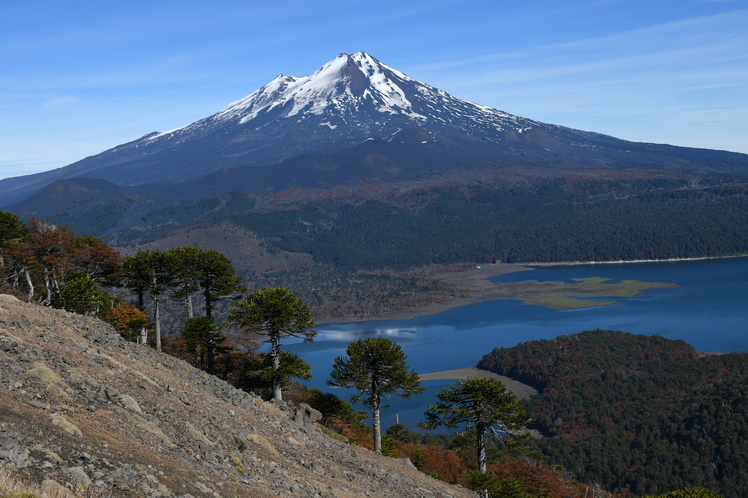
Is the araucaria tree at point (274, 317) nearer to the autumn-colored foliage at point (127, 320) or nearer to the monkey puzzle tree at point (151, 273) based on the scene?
the monkey puzzle tree at point (151, 273)

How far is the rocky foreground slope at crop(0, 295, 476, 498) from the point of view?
13.5 metres

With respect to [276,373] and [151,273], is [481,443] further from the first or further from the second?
[151,273]

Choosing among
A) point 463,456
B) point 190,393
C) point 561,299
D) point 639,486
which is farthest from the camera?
point 561,299

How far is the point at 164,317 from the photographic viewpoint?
156 meters

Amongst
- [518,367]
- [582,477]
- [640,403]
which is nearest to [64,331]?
[582,477]

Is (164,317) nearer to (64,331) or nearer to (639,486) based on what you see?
(639,486)

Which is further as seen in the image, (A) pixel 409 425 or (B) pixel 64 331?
(A) pixel 409 425

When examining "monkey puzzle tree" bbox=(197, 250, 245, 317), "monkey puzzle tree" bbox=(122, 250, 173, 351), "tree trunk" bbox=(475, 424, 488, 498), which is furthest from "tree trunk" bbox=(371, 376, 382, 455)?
"monkey puzzle tree" bbox=(122, 250, 173, 351)

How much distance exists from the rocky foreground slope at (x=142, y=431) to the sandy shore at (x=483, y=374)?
3011 inches

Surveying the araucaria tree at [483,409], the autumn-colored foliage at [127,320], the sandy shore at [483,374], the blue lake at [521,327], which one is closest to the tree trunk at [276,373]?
the araucaria tree at [483,409]

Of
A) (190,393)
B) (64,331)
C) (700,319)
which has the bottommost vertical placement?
(700,319)

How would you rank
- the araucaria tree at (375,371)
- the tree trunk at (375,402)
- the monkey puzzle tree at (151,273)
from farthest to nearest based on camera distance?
the monkey puzzle tree at (151,273) → the araucaria tree at (375,371) → the tree trunk at (375,402)

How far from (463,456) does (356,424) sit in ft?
33.7

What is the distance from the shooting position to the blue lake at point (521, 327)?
403ft
